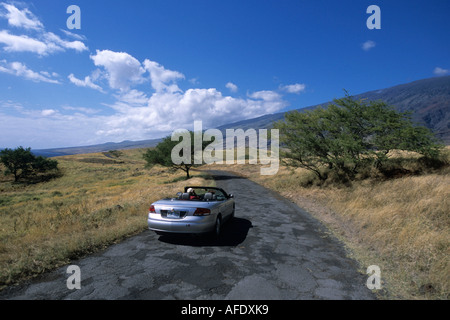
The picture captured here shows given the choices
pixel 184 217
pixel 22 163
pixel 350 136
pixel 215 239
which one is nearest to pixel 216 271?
pixel 184 217

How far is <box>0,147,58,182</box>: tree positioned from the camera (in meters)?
48.4

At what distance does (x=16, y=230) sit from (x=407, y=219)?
40.9 feet

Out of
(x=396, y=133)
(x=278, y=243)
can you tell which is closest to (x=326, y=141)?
(x=396, y=133)

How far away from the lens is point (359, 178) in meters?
15.1

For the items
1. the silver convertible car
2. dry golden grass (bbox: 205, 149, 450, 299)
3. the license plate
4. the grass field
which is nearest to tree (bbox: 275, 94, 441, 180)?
dry golden grass (bbox: 205, 149, 450, 299)

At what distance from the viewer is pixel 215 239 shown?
21.6 feet

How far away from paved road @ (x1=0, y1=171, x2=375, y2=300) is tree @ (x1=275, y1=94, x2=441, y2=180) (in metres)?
9.60

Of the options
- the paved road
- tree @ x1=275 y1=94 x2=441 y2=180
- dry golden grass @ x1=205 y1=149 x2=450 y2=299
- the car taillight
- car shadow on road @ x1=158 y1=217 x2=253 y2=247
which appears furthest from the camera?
tree @ x1=275 y1=94 x2=441 y2=180

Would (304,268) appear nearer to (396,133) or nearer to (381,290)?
(381,290)

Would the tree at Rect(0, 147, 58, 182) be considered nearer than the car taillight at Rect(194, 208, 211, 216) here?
No

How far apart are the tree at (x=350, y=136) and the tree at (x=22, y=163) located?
5466 cm

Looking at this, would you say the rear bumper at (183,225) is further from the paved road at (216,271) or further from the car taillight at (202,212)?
the paved road at (216,271)

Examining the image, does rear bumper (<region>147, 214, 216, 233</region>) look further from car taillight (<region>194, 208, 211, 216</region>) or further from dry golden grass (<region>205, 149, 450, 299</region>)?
dry golden grass (<region>205, 149, 450, 299</region>)

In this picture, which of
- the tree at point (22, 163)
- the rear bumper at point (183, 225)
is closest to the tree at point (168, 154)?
the rear bumper at point (183, 225)
